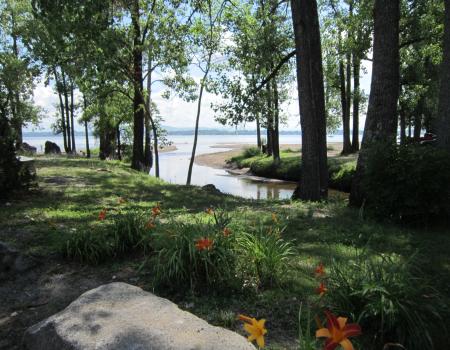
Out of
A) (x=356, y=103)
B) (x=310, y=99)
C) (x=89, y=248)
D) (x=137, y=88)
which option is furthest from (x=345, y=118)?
(x=89, y=248)

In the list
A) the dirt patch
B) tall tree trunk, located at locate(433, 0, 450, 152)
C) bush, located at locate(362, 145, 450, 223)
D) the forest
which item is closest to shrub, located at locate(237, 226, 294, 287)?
the forest

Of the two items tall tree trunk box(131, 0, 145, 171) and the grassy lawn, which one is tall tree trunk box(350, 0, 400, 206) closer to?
the grassy lawn

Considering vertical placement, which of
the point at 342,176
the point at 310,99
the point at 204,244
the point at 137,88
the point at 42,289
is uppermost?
the point at 137,88

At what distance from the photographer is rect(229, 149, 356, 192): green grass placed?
19.1 meters

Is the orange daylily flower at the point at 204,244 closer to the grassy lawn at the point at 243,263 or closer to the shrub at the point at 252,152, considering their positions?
the grassy lawn at the point at 243,263

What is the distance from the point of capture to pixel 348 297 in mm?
3045

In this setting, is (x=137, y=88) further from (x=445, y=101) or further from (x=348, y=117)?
(x=348, y=117)

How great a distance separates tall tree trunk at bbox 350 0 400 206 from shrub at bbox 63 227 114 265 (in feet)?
15.4

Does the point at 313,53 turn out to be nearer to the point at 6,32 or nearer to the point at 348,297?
the point at 348,297

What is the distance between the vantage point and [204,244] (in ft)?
11.3

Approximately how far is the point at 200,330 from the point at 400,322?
4.68ft

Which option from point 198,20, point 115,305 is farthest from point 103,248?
point 198,20

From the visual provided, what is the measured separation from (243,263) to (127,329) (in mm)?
1386

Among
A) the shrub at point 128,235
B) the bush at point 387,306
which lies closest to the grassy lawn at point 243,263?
the shrub at point 128,235
